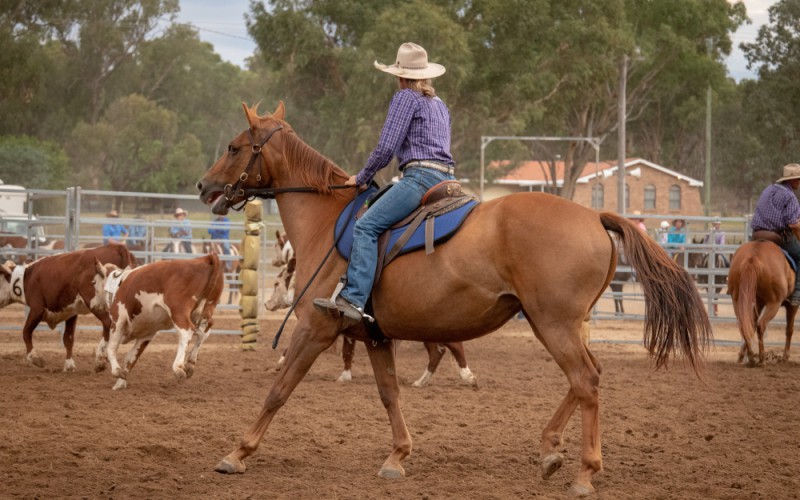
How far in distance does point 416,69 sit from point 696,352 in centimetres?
260

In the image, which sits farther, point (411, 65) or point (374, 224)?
point (411, 65)

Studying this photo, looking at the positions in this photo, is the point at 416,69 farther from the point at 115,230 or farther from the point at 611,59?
the point at 611,59

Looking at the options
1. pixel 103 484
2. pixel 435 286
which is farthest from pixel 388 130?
pixel 103 484

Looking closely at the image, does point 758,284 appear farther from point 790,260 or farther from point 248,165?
point 248,165

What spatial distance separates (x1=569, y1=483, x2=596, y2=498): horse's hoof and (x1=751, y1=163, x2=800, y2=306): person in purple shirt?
24.0 feet

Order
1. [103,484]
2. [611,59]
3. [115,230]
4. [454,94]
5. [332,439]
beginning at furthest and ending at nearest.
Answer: [611,59], [454,94], [115,230], [332,439], [103,484]

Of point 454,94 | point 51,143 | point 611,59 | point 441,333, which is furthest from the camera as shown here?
point 51,143

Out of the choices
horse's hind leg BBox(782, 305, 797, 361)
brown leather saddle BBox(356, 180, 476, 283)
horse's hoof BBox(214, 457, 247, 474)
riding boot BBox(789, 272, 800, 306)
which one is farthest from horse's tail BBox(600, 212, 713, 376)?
horse's hind leg BBox(782, 305, 797, 361)

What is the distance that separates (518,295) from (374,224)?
3.47ft

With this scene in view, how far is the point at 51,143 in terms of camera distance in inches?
1849

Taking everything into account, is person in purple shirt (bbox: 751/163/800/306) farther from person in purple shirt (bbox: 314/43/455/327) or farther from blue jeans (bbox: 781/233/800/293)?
person in purple shirt (bbox: 314/43/455/327)

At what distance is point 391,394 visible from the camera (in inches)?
258

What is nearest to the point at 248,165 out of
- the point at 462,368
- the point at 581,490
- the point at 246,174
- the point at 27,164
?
the point at 246,174

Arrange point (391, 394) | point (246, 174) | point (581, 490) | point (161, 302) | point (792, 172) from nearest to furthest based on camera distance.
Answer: point (581, 490) → point (391, 394) → point (246, 174) → point (161, 302) → point (792, 172)
